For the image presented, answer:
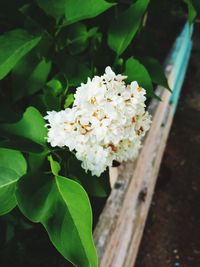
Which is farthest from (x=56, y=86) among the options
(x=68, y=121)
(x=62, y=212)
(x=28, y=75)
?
(x=62, y=212)

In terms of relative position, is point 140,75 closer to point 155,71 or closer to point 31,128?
point 155,71

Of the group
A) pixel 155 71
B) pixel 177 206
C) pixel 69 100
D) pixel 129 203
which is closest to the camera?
pixel 69 100

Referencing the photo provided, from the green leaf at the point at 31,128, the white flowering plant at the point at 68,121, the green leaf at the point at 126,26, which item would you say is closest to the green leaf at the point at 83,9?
the white flowering plant at the point at 68,121

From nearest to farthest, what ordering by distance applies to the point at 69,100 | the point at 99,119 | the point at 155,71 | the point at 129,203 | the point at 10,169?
the point at 99,119 → the point at 10,169 → the point at 69,100 → the point at 155,71 → the point at 129,203

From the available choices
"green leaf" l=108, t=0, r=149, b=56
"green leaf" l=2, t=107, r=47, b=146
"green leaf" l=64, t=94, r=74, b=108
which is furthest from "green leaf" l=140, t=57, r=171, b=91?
"green leaf" l=2, t=107, r=47, b=146

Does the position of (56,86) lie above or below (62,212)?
above
